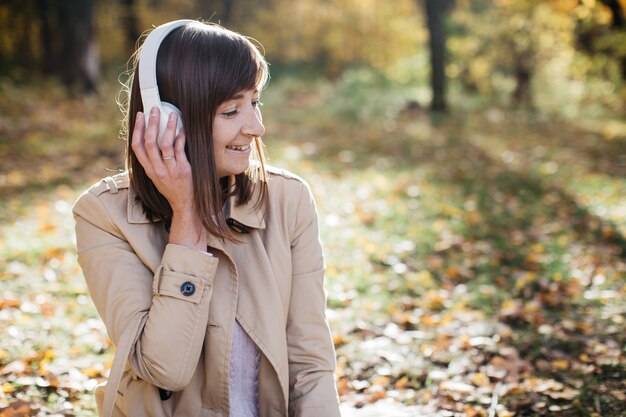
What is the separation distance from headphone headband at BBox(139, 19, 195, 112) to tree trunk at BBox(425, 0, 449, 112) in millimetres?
11766

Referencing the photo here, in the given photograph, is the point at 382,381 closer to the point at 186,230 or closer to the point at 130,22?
the point at 186,230

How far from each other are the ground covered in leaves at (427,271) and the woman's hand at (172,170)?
4.54ft

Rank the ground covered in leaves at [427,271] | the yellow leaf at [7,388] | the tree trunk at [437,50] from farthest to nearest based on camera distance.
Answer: the tree trunk at [437,50] → the ground covered in leaves at [427,271] → the yellow leaf at [7,388]

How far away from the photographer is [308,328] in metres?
2.33

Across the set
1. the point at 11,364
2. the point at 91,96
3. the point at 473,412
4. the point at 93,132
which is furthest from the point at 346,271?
the point at 91,96

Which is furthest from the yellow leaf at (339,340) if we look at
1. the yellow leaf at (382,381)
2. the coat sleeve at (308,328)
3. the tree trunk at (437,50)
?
the tree trunk at (437,50)

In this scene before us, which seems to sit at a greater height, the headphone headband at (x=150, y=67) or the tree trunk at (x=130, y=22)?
the tree trunk at (x=130, y=22)

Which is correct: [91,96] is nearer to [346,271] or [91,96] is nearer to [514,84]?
[514,84]

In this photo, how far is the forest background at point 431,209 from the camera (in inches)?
142

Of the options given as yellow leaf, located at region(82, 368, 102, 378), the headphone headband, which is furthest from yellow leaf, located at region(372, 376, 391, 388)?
the headphone headband

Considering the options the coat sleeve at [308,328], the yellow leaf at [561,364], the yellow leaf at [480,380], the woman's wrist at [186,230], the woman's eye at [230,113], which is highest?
the woman's eye at [230,113]

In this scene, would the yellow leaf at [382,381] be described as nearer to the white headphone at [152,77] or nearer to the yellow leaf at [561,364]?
the yellow leaf at [561,364]

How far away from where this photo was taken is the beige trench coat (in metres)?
2.05

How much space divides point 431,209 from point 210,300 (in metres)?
5.12
